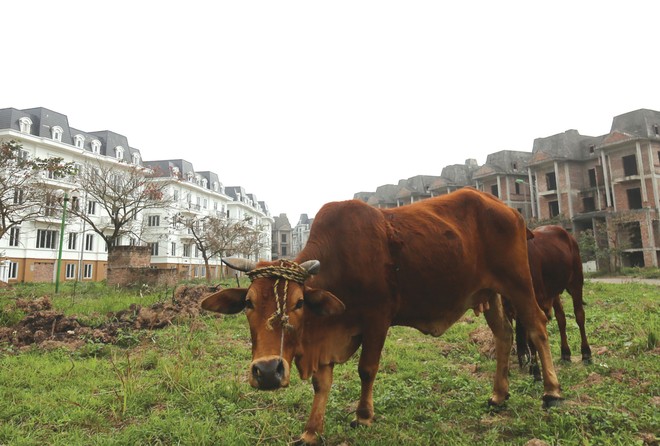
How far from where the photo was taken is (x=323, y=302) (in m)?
3.21

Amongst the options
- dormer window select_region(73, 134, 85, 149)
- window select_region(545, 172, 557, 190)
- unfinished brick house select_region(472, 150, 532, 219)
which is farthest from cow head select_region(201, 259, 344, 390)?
dormer window select_region(73, 134, 85, 149)

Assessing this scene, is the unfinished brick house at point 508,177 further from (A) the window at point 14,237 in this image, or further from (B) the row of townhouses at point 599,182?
(A) the window at point 14,237

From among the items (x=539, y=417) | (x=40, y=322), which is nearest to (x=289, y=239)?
(x=40, y=322)

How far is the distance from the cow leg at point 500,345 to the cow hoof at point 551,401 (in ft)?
1.21

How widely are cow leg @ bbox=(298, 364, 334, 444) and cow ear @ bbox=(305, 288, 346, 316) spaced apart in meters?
0.71

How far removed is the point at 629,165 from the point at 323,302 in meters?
39.6

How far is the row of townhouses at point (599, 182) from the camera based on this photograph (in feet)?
103

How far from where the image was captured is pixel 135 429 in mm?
3707

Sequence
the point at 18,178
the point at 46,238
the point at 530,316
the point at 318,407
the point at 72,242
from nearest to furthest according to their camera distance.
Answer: the point at 318,407
the point at 530,316
the point at 18,178
the point at 46,238
the point at 72,242

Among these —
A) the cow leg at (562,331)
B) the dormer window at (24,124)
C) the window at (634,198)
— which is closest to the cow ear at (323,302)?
the cow leg at (562,331)

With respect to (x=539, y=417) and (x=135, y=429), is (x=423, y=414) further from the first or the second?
(x=135, y=429)

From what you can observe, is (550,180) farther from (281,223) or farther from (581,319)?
(281,223)

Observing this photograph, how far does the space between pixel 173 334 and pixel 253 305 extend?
5.77 metres

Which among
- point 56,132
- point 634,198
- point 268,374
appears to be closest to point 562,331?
point 268,374
